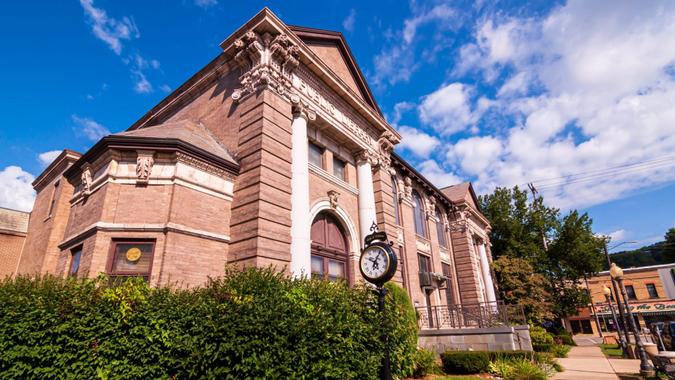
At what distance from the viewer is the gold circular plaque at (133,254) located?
9665 mm

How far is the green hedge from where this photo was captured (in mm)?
5742

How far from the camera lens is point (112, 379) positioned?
595 cm

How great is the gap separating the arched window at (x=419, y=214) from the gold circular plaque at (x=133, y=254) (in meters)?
17.9

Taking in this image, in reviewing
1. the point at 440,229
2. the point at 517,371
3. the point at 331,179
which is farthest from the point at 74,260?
the point at 440,229

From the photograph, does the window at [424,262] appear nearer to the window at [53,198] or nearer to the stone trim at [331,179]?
the stone trim at [331,179]

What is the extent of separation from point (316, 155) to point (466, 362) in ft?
32.7

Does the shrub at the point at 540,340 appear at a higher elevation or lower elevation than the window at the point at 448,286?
lower

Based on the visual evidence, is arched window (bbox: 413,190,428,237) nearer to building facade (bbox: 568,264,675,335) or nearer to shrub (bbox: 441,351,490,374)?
shrub (bbox: 441,351,490,374)

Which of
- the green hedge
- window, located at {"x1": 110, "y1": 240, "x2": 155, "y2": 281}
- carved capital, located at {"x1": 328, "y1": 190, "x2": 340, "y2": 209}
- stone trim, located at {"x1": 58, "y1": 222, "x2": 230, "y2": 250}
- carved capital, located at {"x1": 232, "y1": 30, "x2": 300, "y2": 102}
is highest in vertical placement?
carved capital, located at {"x1": 232, "y1": 30, "x2": 300, "y2": 102}

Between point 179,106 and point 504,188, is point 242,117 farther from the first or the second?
point 504,188

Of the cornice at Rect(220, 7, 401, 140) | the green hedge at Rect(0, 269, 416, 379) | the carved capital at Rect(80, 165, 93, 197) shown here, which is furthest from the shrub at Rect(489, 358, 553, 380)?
the carved capital at Rect(80, 165, 93, 197)

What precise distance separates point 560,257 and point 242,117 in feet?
129

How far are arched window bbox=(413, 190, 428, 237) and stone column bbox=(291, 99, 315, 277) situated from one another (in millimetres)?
13196

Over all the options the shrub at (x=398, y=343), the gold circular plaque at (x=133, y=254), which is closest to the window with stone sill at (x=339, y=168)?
the shrub at (x=398, y=343)
